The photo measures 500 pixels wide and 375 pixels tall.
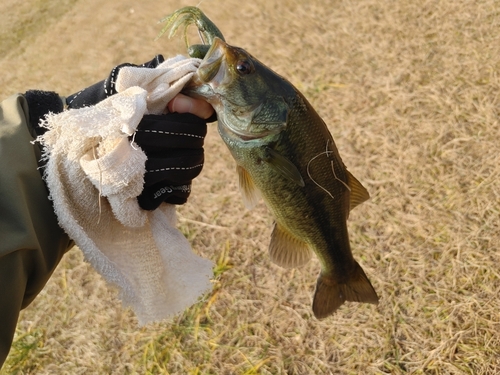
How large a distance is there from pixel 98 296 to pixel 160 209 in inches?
61.1

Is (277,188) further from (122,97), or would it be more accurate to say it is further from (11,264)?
(11,264)

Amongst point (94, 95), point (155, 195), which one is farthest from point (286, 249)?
point (94, 95)

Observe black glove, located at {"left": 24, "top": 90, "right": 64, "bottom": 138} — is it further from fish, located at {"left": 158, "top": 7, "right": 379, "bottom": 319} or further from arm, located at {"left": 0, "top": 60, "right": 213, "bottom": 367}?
fish, located at {"left": 158, "top": 7, "right": 379, "bottom": 319}

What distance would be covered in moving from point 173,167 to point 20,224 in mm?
520

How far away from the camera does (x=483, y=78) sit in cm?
369

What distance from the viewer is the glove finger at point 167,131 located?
1.69 m

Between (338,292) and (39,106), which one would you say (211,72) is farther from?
(338,292)

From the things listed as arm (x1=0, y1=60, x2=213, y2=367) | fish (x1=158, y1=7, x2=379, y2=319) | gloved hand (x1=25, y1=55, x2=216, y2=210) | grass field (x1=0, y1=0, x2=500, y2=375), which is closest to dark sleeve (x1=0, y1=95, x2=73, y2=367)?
arm (x1=0, y1=60, x2=213, y2=367)

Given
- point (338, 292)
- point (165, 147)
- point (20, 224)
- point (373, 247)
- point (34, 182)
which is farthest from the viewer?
point (373, 247)

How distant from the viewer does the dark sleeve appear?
1472 millimetres

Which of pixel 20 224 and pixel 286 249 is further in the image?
pixel 286 249

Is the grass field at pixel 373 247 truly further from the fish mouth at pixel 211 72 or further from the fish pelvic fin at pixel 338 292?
the fish mouth at pixel 211 72

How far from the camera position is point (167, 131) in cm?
169

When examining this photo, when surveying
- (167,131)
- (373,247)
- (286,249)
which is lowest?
(373,247)
